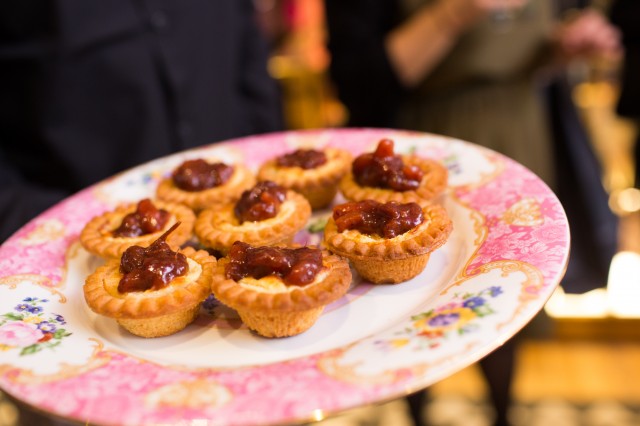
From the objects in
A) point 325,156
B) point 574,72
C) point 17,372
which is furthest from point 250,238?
point 574,72

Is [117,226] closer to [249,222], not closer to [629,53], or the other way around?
[249,222]

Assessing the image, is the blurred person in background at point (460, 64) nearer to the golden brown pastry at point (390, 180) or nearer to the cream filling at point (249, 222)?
the golden brown pastry at point (390, 180)

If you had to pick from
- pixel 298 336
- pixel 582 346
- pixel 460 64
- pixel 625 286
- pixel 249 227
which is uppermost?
pixel 460 64

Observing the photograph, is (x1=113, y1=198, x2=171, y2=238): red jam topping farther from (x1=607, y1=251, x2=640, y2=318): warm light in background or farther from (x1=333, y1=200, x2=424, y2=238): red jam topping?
(x1=607, y1=251, x2=640, y2=318): warm light in background

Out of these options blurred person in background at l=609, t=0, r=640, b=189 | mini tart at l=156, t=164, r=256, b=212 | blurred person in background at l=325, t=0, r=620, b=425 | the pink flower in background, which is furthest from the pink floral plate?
blurred person in background at l=609, t=0, r=640, b=189

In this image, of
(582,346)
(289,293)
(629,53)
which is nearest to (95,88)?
(289,293)

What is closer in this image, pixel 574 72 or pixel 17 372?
pixel 17 372

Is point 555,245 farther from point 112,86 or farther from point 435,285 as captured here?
point 112,86
